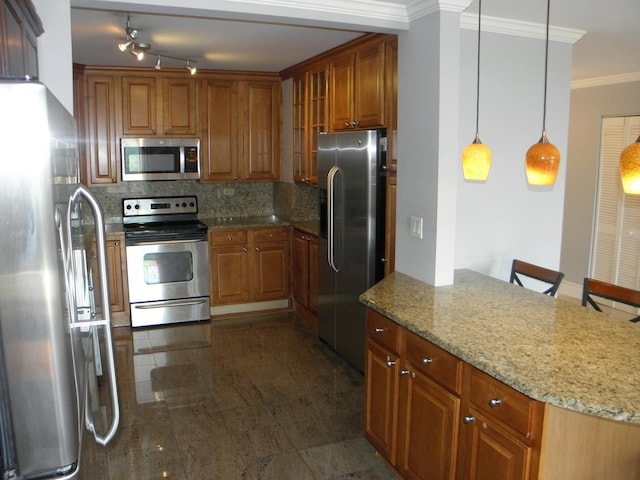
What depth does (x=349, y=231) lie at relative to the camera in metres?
4.07

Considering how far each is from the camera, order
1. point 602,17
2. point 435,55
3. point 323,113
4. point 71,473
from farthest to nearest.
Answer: point 323,113
point 602,17
point 435,55
point 71,473

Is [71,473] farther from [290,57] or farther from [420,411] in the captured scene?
[290,57]

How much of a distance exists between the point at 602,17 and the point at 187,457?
11.1ft

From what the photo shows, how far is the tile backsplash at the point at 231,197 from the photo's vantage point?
567 cm

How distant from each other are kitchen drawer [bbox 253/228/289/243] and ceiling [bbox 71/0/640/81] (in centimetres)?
154

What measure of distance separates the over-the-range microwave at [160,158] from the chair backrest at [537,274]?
10.7ft

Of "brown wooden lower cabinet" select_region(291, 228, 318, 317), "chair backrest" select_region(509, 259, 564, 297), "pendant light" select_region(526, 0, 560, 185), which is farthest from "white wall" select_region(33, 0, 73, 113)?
"brown wooden lower cabinet" select_region(291, 228, 318, 317)

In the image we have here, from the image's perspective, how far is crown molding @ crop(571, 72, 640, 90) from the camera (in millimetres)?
5297

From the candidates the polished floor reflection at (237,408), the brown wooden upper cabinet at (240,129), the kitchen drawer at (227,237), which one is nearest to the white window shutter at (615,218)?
the polished floor reflection at (237,408)

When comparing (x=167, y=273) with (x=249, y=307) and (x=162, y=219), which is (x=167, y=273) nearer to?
(x=162, y=219)

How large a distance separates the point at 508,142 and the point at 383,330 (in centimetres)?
161

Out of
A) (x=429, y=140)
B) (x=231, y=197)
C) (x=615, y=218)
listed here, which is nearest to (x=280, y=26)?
(x=429, y=140)

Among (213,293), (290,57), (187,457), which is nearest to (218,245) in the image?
(213,293)

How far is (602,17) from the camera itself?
3.29 m
